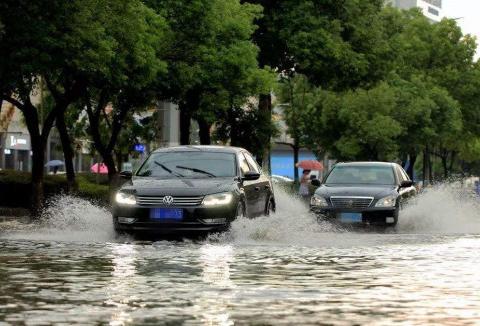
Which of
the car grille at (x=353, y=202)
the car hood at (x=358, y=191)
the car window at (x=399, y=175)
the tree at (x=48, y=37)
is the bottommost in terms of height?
the car grille at (x=353, y=202)

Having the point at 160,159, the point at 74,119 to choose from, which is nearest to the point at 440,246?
the point at 160,159

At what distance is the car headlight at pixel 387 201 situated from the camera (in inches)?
1073

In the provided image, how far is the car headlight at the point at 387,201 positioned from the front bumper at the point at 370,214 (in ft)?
0.24

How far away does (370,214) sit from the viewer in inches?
1070

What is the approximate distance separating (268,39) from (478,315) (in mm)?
39864

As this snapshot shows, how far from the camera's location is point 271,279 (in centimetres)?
1466

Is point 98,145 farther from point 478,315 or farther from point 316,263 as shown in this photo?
point 478,315

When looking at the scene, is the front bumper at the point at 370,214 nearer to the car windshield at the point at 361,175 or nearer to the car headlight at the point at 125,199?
the car windshield at the point at 361,175

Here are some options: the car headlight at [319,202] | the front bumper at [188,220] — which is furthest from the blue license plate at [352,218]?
the front bumper at [188,220]

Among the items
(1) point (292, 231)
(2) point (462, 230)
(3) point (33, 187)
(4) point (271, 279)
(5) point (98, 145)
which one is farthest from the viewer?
(5) point (98, 145)

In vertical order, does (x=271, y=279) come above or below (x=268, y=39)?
below

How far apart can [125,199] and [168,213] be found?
0.78m

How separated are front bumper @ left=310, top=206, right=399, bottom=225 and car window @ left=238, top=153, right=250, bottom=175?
4.06 meters

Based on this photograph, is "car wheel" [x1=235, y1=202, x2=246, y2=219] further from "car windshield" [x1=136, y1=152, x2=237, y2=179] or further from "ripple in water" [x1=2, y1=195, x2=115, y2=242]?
"ripple in water" [x1=2, y1=195, x2=115, y2=242]
